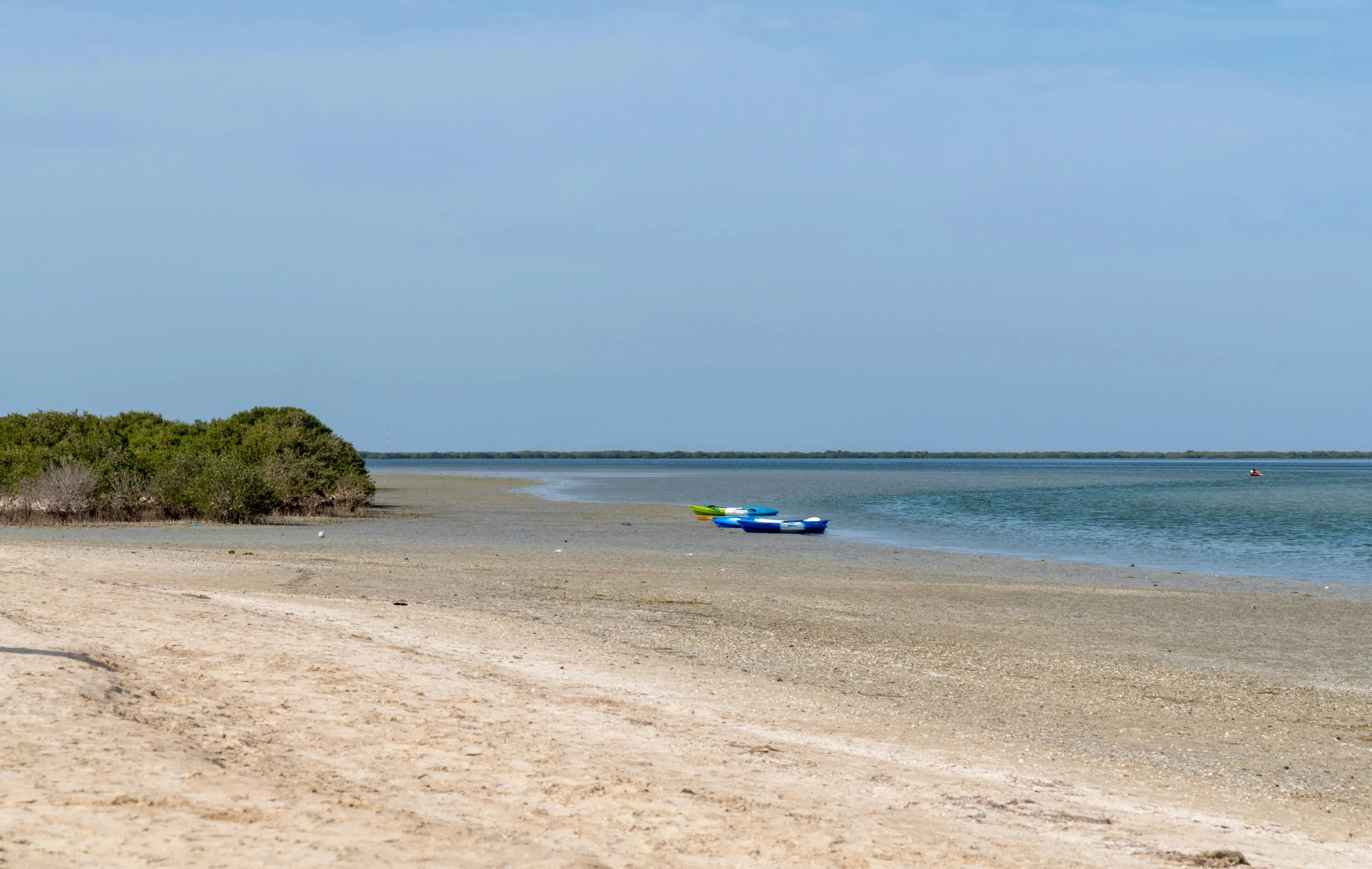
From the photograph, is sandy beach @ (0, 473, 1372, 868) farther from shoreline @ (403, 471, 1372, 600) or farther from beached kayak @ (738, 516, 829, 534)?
beached kayak @ (738, 516, 829, 534)

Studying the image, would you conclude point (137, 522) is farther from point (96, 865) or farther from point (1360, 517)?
point (1360, 517)

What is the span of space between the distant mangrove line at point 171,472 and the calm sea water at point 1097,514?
62.6 feet

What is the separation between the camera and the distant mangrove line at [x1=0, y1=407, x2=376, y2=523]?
118ft

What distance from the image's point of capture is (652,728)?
30.7 ft

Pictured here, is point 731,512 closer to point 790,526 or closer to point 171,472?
point 790,526

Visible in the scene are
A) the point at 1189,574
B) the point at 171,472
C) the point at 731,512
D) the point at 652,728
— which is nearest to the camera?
the point at 652,728

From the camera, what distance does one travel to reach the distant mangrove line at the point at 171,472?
36.1 meters

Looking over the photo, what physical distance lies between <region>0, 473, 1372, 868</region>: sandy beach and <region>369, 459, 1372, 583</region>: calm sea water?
43.7 ft

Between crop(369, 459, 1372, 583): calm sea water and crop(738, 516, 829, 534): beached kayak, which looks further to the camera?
crop(738, 516, 829, 534): beached kayak

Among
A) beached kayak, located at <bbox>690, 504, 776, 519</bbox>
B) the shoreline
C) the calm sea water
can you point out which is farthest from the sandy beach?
beached kayak, located at <bbox>690, 504, 776, 519</bbox>

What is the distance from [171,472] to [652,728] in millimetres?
32491

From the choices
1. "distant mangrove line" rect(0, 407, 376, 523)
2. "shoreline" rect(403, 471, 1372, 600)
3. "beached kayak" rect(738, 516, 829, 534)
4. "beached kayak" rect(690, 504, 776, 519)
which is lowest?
"shoreline" rect(403, 471, 1372, 600)

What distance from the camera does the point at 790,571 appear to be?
86.3 ft

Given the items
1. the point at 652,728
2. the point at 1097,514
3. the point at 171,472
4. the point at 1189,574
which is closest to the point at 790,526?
the point at 1189,574
